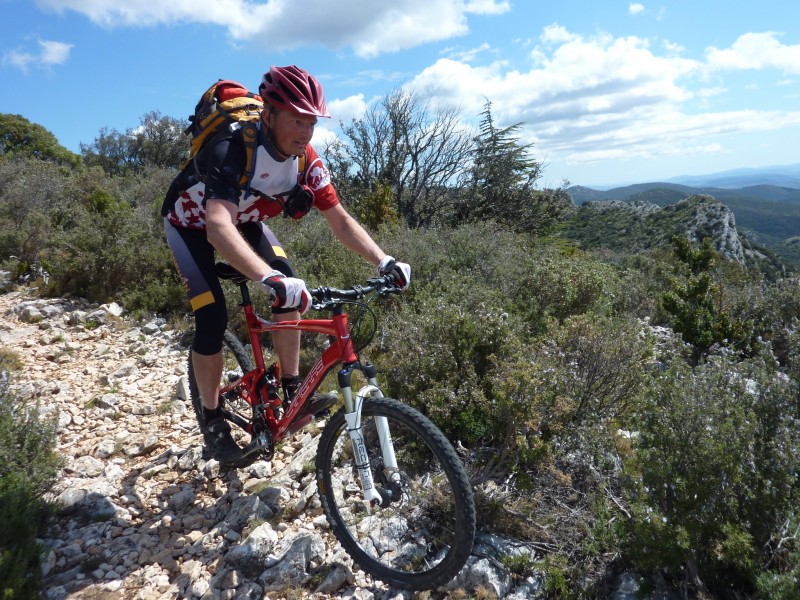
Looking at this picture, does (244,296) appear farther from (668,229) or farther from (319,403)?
(668,229)

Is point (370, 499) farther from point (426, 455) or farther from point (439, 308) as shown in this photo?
point (439, 308)

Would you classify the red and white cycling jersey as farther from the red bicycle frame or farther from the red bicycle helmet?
the red bicycle frame

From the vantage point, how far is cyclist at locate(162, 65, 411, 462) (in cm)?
242

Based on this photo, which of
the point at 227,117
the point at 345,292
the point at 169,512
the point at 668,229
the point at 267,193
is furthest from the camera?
the point at 668,229

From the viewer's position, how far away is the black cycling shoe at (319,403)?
2791 mm

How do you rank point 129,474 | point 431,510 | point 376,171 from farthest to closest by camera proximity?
point 376,171
point 129,474
point 431,510

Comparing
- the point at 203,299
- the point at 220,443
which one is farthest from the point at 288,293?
the point at 220,443

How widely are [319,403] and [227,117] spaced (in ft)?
5.51

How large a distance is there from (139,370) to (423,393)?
3.44m

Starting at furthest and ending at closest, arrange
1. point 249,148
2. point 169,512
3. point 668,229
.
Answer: point 668,229 → point 169,512 → point 249,148

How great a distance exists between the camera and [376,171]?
18.9m

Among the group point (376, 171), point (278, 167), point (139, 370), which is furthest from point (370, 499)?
point (376, 171)

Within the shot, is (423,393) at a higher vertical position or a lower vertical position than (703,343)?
higher

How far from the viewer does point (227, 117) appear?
→ 276cm
